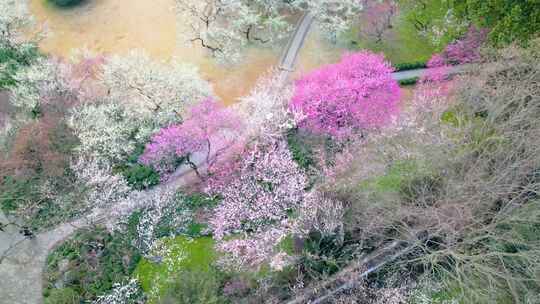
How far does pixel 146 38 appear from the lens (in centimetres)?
3834

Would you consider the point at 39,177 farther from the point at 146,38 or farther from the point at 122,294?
the point at 146,38

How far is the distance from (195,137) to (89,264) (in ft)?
33.9

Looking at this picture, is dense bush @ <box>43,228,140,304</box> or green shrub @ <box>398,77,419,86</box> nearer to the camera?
dense bush @ <box>43,228,140,304</box>

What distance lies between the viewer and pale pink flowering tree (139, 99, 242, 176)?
97.6ft

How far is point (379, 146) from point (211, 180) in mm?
11237

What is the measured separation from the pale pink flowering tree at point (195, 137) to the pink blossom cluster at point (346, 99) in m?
4.80

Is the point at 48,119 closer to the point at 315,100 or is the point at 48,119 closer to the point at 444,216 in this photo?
the point at 315,100

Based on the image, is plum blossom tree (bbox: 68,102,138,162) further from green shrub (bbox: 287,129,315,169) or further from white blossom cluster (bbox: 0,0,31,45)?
green shrub (bbox: 287,129,315,169)

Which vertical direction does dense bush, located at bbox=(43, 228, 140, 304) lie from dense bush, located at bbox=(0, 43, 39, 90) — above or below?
below

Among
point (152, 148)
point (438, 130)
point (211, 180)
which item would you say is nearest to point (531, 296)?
point (438, 130)

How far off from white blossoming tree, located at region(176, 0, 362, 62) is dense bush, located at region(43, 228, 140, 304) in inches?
643

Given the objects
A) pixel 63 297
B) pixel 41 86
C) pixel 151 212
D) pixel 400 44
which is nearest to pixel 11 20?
pixel 41 86

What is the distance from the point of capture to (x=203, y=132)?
97.9ft

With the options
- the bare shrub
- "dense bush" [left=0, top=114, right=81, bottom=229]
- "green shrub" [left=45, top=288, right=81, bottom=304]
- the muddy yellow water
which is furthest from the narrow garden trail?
the bare shrub
